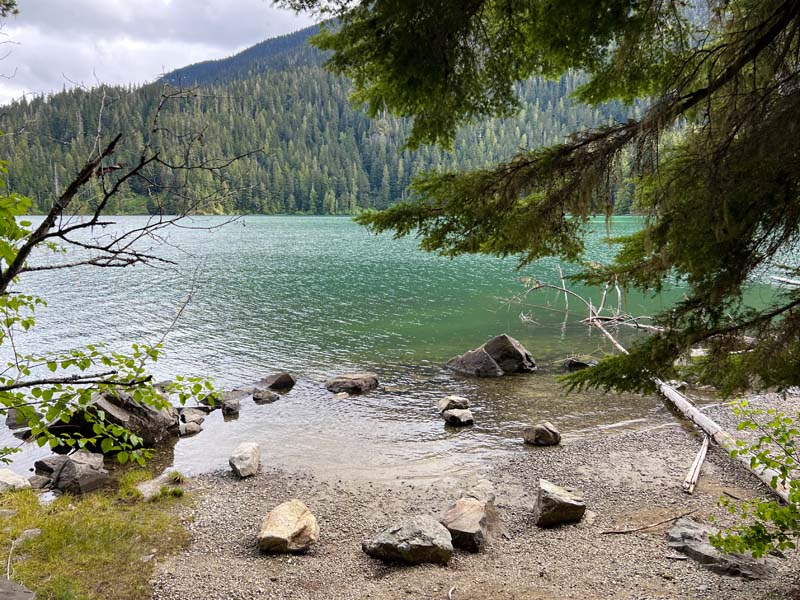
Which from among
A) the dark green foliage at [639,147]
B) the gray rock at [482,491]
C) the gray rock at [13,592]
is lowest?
the gray rock at [482,491]

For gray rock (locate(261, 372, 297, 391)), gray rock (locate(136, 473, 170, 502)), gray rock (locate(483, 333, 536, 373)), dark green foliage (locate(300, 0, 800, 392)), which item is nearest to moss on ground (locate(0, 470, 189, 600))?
gray rock (locate(136, 473, 170, 502))

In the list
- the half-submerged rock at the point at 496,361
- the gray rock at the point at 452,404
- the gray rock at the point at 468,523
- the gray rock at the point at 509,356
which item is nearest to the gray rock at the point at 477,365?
the half-submerged rock at the point at 496,361

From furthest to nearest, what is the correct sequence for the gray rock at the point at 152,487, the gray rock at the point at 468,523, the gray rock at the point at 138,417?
the gray rock at the point at 138,417 < the gray rock at the point at 152,487 < the gray rock at the point at 468,523

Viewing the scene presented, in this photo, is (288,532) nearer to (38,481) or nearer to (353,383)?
(38,481)

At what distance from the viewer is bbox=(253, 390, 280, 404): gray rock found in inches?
692

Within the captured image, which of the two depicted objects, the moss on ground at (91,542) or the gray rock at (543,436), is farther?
the gray rock at (543,436)

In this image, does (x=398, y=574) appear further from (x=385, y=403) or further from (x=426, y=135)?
(x=385, y=403)

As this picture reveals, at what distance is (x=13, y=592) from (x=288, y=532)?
3868mm

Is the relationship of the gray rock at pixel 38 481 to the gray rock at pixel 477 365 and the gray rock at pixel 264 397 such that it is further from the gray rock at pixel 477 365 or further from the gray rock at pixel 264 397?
the gray rock at pixel 477 365

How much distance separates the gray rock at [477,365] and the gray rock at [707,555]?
11398 millimetres

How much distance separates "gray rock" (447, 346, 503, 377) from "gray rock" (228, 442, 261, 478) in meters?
9.52

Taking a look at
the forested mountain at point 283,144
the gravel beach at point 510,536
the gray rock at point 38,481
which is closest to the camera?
the forested mountain at point 283,144

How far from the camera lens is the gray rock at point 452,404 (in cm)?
1587

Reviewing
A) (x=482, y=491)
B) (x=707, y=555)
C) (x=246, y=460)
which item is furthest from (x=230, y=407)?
(x=707, y=555)
